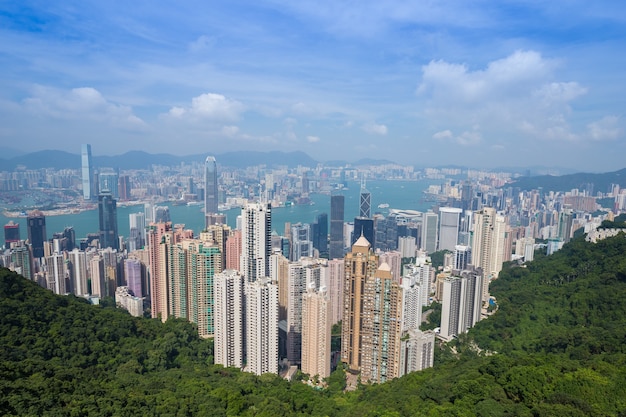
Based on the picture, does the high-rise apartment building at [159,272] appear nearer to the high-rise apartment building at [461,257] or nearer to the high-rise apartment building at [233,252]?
the high-rise apartment building at [233,252]

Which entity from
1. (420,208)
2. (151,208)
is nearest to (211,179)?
(151,208)

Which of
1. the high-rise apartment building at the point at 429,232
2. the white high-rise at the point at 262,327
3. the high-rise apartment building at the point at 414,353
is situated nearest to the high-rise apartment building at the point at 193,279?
the white high-rise at the point at 262,327

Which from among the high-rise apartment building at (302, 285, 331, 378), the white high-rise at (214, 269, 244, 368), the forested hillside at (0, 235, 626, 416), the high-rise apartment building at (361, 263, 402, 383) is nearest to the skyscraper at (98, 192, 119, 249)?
the forested hillside at (0, 235, 626, 416)

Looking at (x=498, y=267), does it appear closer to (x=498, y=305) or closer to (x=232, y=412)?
(x=498, y=305)

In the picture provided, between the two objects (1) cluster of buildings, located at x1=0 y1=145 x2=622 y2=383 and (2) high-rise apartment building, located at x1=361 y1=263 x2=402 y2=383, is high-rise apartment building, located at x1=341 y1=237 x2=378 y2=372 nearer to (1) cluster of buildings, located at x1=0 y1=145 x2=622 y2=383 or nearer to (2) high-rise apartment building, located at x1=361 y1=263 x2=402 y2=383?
(1) cluster of buildings, located at x1=0 y1=145 x2=622 y2=383

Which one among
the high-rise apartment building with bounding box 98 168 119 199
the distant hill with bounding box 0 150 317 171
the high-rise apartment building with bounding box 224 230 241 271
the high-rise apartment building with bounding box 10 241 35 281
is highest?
the distant hill with bounding box 0 150 317 171

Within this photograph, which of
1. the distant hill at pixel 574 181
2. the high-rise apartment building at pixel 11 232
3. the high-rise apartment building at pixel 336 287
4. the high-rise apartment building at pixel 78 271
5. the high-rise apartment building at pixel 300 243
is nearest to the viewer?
the high-rise apartment building at pixel 336 287

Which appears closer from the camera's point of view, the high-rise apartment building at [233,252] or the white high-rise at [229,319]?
the white high-rise at [229,319]
